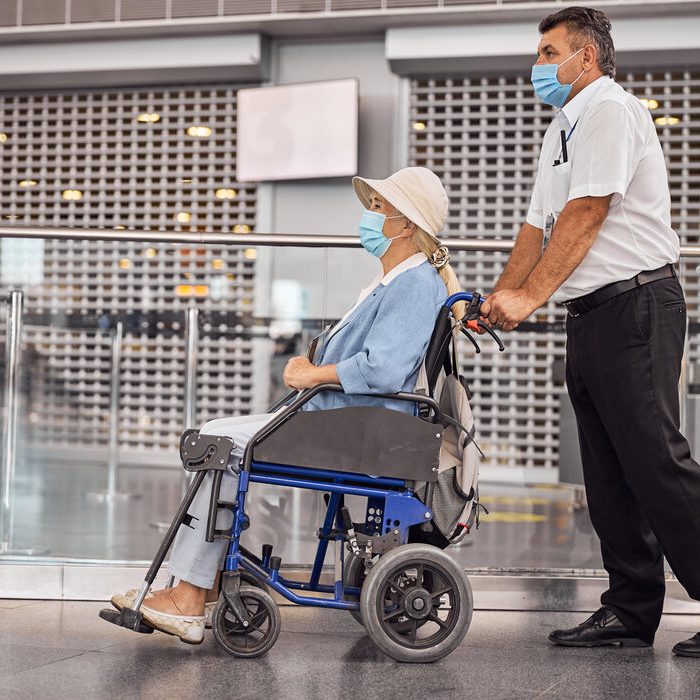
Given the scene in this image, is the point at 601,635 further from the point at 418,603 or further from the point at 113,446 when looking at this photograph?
the point at 113,446

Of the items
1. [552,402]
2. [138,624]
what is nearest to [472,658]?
[138,624]

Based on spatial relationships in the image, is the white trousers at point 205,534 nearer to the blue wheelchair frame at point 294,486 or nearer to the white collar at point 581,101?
the blue wheelchair frame at point 294,486

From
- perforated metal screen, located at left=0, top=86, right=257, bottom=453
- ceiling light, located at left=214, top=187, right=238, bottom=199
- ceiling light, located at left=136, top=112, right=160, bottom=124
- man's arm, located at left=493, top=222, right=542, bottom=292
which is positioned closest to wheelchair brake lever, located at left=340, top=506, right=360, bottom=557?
man's arm, located at left=493, top=222, right=542, bottom=292

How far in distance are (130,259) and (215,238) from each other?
4.40 feet

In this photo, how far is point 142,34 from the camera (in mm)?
6945

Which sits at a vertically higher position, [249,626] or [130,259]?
[130,259]

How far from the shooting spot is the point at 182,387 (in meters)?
4.49

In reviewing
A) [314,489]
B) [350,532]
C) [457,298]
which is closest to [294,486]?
[314,489]

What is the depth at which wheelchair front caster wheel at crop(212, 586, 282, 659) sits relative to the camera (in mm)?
2385

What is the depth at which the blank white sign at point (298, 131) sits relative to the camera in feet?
22.6

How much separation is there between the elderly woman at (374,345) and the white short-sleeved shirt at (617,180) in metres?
0.34

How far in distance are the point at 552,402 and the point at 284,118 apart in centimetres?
305

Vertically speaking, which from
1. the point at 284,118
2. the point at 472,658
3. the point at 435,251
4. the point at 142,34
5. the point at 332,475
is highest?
the point at 142,34

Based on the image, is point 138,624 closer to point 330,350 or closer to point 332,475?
point 332,475
